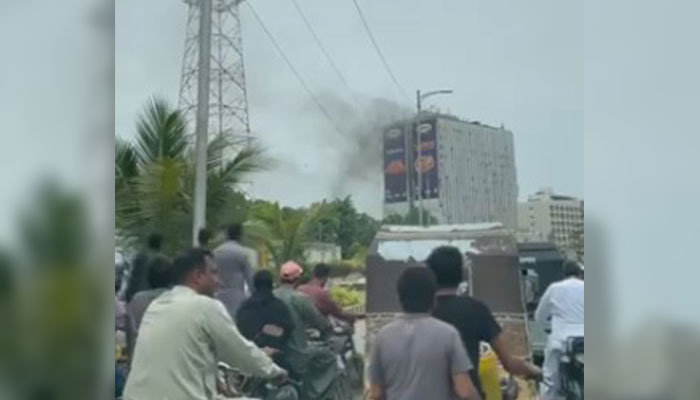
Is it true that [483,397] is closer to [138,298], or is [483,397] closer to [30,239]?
[30,239]

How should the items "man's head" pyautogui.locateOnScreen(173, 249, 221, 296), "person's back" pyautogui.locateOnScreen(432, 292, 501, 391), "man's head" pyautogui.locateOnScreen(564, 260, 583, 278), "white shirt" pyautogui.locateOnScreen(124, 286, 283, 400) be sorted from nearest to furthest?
"white shirt" pyautogui.locateOnScreen(124, 286, 283, 400) < "man's head" pyautogui.locateOnScreen(173, 249, 221, 296) < "person's back" pyautogui.locateOnScreen(432, 292, 501, 391) < "man's head" pyautogui.locateOnScreen(564, 260, 583, 278)

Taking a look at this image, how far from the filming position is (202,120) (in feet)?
19.5

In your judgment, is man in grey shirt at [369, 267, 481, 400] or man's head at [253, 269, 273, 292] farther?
man's head at [253, 269, 273, 292]

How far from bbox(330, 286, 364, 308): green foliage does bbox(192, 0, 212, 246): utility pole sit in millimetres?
791

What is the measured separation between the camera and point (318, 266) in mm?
5934

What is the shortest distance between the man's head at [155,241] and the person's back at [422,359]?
8.86ft

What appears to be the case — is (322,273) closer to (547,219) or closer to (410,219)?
(410,219)

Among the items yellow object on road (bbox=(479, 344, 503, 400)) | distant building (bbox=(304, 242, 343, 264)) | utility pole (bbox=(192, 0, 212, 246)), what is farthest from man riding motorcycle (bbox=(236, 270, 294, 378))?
distant building (bbox=(304, 242, 343, 264))

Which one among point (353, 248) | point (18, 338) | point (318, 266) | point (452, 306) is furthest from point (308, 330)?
point (18, 338)

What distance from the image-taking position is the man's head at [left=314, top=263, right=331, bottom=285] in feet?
19.0

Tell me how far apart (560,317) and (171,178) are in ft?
8.80

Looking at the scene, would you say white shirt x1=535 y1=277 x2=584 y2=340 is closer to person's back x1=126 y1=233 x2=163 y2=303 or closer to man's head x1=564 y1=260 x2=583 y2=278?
man's head x1=564 y1=260 x2=583 y2=278

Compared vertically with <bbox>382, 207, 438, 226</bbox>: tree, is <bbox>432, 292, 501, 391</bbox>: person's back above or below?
below

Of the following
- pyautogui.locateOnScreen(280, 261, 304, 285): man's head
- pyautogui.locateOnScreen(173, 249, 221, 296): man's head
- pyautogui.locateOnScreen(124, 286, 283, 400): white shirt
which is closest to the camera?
pyautogui.locateOnScreen(124, 286, 283, 400): white shirt
